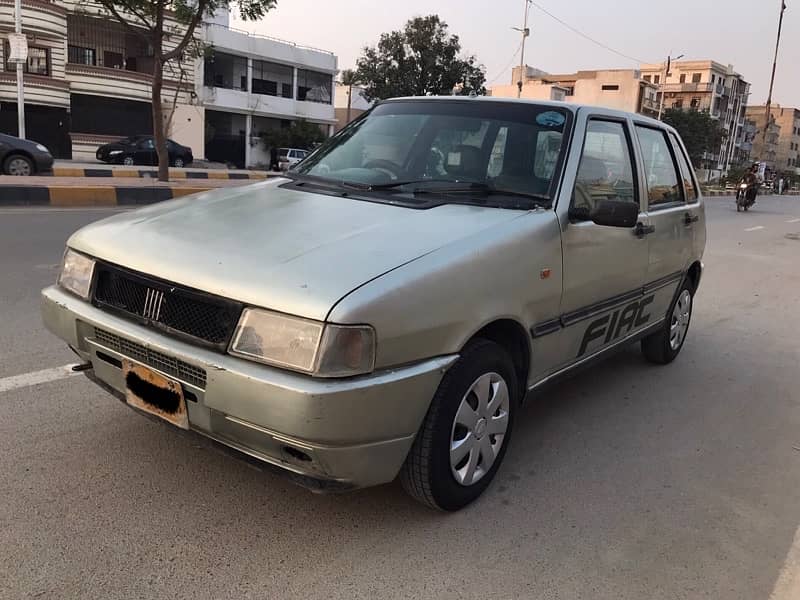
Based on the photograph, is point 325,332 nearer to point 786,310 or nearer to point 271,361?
point 271,361

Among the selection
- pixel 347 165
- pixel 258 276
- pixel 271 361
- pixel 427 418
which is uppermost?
pixel 347 165

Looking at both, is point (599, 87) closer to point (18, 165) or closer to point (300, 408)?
point (18, 165)

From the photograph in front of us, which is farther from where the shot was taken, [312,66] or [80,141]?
[312,66]

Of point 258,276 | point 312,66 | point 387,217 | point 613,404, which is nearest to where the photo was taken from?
point 258,276

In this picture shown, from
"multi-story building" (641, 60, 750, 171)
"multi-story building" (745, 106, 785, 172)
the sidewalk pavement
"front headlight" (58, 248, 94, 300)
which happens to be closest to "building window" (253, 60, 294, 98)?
the sidewalk pavement

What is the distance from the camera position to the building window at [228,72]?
40625mm

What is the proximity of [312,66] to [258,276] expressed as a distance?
148ft

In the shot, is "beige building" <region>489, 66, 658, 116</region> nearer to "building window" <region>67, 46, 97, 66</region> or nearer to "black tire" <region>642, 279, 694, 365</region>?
"building window" <region>67, 46, 97, 66</region>

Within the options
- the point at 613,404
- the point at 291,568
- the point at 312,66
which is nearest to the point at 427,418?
the point at 291,568

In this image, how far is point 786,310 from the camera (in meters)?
7.60

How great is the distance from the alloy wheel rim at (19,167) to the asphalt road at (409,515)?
12775 mm

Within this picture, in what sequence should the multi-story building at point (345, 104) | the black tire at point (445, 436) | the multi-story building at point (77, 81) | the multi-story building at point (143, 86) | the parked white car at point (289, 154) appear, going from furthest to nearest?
the multi-story building at point (345, 104) < the parked white car at point (289, 154) < the multi-story building at point (143, 86) < the multi-story building at point (77, 81) < the black tire at point (445, 436)

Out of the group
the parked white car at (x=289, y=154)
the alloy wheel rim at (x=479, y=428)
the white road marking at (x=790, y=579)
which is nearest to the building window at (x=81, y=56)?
the parked white car at (x=289, y=154)

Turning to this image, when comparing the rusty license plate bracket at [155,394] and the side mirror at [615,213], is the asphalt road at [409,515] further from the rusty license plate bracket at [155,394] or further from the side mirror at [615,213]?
the side mirror at [615,213]
